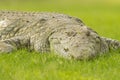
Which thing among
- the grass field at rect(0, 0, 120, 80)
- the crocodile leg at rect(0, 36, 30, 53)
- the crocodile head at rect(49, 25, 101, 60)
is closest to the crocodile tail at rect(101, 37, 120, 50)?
the grass field at rect(0, 0, 120, 80)

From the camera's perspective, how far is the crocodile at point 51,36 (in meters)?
11.1

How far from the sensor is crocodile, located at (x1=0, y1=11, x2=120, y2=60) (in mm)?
11109

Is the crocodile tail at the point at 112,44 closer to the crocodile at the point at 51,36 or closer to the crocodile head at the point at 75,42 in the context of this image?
the crocodile at the point at 51,36

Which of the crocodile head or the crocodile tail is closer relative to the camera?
the crocodile head

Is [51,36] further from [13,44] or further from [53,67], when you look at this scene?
[53,67]

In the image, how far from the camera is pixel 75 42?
11156 millimetres

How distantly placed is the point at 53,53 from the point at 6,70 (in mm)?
1758

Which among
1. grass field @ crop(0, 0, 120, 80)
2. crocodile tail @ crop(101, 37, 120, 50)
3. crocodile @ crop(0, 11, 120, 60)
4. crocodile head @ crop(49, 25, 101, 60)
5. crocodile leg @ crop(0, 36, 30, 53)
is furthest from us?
crocodile tail @ crop(101, 37, 120, 50)

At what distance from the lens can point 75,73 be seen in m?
9.81

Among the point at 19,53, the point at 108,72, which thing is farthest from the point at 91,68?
the point at 19,53

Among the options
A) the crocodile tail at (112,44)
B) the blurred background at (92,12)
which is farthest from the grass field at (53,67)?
the blurred background at (92,12)

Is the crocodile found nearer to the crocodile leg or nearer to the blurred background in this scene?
the crocodile leg

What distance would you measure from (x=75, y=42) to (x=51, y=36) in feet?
3.32

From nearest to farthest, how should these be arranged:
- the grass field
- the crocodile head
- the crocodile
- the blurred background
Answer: the grass field → the crocodile head → the crocodile → the blurred background
